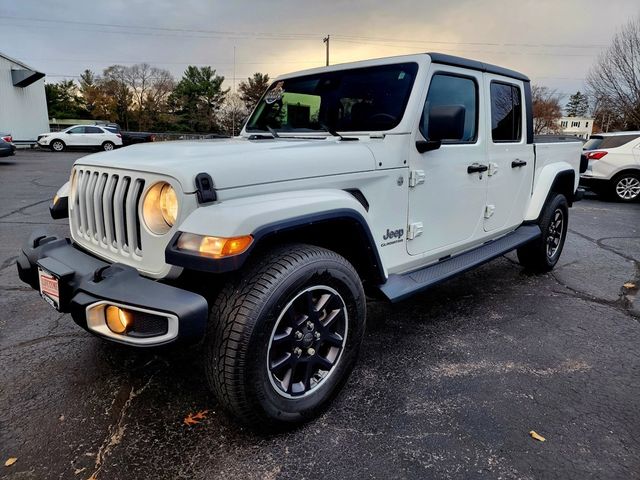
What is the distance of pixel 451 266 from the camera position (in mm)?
3270

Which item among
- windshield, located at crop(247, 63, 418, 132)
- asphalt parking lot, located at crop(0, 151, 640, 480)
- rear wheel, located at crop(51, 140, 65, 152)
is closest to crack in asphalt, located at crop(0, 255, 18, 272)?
asphalt parking lot, located at crop(0, 151, 640, 480)

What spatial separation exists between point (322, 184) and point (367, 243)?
1.38ft

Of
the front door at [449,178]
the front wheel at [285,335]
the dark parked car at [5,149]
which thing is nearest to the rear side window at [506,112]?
the front door at [449,178]

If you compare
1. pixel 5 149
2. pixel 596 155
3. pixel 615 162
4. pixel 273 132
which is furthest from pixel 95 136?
pixel 273 132

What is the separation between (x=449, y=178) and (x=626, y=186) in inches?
395

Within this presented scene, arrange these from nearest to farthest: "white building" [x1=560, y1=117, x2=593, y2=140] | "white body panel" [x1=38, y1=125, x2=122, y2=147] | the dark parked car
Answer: the dark parked car, "white body panel" [x1=38, y1=125, x2=122, y2=147], "white building" [x1=560, y1=117, x2=593, y2=140]

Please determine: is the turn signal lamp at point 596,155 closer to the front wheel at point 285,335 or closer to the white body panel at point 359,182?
the white body panel at point 359,182

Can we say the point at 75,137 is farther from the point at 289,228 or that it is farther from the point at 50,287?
the point at 289,228

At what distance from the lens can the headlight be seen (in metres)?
2.01

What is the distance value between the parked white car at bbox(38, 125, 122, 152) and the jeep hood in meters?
25.4

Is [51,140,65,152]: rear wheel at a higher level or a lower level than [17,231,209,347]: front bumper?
higher

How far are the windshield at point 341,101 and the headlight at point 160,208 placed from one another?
4.69 ft

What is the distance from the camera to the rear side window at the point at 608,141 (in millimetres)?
10625

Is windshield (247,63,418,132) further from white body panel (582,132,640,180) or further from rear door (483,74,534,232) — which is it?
white body panel (582,132,640,180)
